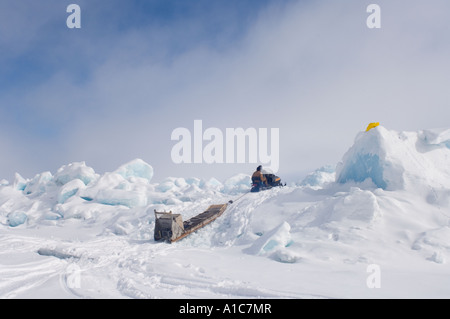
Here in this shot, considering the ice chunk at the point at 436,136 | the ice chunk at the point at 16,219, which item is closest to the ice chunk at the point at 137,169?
the ice chunk at the point at 16,219

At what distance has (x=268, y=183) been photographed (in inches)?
802

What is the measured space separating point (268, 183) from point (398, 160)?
32.0ft

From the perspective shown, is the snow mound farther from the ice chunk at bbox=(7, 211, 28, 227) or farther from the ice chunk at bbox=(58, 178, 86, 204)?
the ice chunk at bbox=(7, 211, 28, 227)

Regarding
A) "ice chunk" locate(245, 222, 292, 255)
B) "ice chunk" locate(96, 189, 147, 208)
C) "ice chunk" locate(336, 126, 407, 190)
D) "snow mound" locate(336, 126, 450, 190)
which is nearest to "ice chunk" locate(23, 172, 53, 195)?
"ice chunk" locate(96, 189, 147, 208)

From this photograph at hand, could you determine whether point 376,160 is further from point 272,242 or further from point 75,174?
point 75,174

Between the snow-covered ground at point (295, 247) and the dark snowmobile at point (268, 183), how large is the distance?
3.08 m

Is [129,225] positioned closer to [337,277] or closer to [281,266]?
[281,266]

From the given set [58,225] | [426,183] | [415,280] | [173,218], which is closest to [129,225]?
[173,218]

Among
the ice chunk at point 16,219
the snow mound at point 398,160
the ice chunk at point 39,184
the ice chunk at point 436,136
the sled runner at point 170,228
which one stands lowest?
the ice chunk at point 16,219

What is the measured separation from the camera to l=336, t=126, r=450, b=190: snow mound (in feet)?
37.4

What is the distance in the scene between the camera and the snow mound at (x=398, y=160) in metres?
11.4

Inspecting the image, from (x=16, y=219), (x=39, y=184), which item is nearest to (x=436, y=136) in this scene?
(x=16, y=219)

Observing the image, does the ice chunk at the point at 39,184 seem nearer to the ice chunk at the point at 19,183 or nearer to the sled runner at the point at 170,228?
the ice chunk at the point at 19,183
